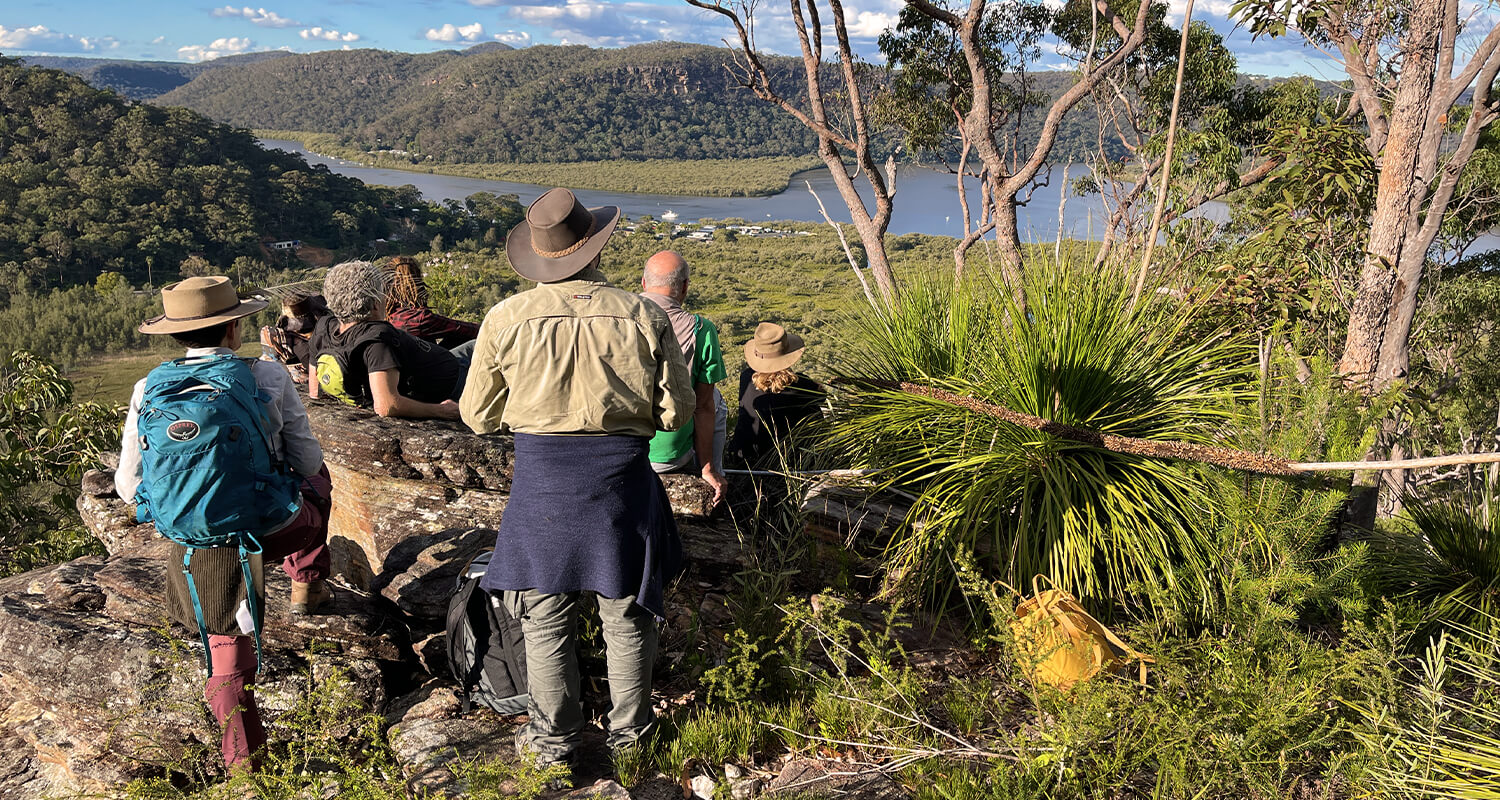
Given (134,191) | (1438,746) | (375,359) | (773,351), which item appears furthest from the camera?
(134,191)

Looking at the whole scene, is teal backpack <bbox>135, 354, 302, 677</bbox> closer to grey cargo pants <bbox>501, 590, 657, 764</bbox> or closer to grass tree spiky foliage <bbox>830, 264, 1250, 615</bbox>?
grey cargo pants <bbox>501, 590, 657, 764</bbox>

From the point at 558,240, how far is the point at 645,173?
116m

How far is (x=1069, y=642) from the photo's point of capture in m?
2.49

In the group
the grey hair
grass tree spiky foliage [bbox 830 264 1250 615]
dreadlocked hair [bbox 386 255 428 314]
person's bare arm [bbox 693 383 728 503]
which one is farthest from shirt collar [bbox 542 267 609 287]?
dreadlocked hair [bbox 386 255 428 314]

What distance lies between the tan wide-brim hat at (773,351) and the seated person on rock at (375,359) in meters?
1.27

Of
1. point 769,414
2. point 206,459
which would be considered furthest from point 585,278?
point 769,414

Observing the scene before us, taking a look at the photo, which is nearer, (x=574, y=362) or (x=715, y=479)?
(x=574, y=362)

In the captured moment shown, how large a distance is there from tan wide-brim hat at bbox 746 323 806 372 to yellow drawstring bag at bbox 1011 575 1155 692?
58.8 inches

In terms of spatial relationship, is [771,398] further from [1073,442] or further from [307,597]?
[307,597]

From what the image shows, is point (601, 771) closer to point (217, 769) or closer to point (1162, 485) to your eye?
point (217, 769)

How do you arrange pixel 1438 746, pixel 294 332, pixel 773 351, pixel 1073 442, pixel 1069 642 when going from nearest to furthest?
pixel 1438 746 < pixel 1069 642 < pixel 1073 442 < pixel 773 351 < pixel 294 332

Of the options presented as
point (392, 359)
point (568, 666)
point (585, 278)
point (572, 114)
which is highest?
point (572, 114)

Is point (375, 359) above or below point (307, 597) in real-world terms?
above

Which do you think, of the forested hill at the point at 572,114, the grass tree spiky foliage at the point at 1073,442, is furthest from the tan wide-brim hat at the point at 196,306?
the forested hill at the point at 572,114
